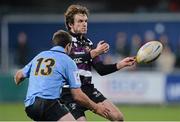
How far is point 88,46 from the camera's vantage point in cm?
1138

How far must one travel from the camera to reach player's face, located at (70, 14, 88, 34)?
36.8 feet

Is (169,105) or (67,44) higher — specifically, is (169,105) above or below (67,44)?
below

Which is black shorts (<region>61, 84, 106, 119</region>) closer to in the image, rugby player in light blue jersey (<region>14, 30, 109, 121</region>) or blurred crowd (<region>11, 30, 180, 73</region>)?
rugby player in light blue jersey (<region>14, 30, 109, 121</region>)

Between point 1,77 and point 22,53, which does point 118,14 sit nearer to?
point 22,53

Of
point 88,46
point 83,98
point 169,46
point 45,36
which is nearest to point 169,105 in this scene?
point 169,46

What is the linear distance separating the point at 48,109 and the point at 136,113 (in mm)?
10248

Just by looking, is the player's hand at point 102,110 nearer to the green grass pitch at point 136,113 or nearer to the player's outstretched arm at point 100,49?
the player's outstretched arm at point 100,49

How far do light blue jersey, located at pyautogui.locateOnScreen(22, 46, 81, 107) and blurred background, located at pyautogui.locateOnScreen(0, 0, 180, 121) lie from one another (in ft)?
27.5

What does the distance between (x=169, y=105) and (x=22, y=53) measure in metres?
5.83

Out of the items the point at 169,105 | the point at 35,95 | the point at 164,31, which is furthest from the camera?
the point at 164,31

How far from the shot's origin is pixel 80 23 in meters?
11.2

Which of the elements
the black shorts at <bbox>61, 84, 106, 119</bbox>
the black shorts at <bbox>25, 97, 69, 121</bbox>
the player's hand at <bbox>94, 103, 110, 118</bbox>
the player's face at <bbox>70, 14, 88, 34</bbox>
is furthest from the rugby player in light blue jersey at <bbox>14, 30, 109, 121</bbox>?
the player's face at <bbox>70, 14, 88, 34</bbox>

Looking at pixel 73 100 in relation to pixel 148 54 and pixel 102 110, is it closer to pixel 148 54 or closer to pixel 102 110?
pixel 102 110

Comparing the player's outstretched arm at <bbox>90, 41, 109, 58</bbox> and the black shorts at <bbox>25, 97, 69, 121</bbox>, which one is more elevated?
the player's outstretched arm at <bbox>90, 41, 109, 58</bbox>
